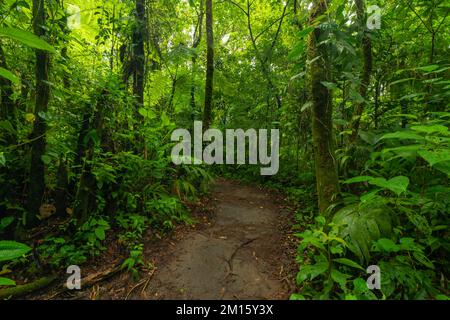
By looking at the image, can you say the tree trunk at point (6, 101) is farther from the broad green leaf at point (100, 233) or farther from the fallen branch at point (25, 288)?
the fallen branch at point (25, 288)

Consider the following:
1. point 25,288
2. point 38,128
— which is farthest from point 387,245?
point 38,128

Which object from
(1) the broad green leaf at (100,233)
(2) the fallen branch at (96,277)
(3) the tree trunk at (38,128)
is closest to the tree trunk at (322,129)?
(2) the fallen branch at (96,277)

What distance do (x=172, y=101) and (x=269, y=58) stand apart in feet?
11.3

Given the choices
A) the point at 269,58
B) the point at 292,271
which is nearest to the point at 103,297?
the point at 292,271

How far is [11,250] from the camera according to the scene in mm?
1083

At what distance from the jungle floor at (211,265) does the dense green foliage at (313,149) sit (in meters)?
0.21

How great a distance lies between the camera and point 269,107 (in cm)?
866

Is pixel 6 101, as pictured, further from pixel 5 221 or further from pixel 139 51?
pixel 139 51

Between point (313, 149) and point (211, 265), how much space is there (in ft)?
7.90

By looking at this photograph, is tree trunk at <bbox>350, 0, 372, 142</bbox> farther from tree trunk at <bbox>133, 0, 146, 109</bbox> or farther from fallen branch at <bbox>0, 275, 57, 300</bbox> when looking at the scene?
fallen branch at <bbox>0, 275, 57, 300</bbox>

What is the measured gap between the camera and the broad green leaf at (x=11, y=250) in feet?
3.38

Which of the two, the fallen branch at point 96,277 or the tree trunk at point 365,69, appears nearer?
the fallen branch at point 96,277

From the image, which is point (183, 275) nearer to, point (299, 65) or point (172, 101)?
point (299, 65)

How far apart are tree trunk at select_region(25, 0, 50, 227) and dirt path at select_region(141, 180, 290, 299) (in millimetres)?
1933
